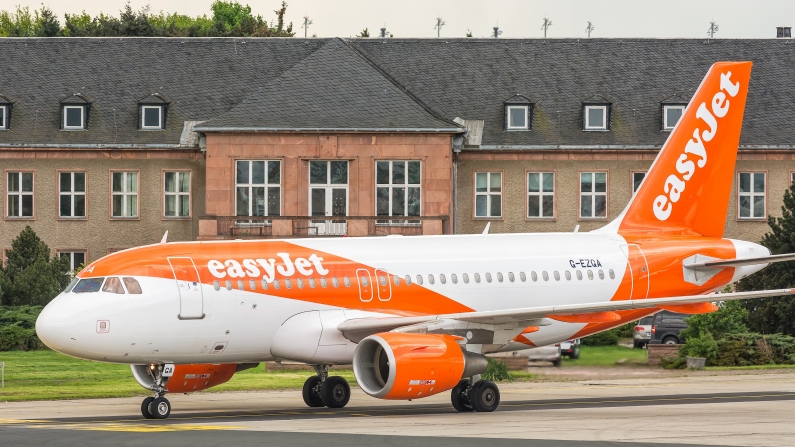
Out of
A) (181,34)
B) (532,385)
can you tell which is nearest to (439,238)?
(532,385)

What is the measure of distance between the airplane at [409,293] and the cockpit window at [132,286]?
0.03 meters

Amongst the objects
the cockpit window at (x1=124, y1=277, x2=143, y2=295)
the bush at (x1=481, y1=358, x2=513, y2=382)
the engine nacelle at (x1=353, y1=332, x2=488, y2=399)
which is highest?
the cockpit window at (x1=124, y1=277, x2=143, y2=295)

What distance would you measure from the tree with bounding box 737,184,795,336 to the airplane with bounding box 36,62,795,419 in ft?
37.9

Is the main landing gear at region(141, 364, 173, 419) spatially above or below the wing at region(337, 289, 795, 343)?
below

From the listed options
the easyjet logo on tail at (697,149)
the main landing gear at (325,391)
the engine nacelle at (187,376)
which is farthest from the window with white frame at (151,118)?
the engine nacelle at (187,376)

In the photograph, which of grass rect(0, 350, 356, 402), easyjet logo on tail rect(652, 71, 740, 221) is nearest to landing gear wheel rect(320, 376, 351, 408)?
grass rect(0, 350, 356, 402)

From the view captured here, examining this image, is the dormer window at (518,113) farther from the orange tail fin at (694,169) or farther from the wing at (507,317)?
the wing at (507,317)

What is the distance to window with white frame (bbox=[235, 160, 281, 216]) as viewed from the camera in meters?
63.1

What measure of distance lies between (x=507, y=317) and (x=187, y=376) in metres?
7.04

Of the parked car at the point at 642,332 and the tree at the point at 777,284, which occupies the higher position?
the tree at the point at 777,284

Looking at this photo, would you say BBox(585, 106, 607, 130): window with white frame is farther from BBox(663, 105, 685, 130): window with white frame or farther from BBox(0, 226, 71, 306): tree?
BBox(0, 226, 71, 306): tree

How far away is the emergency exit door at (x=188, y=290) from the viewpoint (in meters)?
29.4

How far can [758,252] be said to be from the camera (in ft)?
118

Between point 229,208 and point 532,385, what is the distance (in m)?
25.7
